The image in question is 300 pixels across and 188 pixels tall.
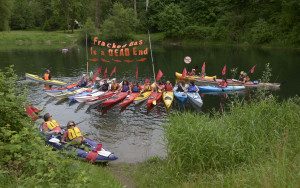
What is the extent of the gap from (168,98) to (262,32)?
126 feet

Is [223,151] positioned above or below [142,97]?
above

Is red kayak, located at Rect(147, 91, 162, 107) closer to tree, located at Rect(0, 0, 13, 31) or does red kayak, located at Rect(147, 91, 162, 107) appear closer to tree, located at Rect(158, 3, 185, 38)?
tree, located at Rect(158, 3, 185, 38)

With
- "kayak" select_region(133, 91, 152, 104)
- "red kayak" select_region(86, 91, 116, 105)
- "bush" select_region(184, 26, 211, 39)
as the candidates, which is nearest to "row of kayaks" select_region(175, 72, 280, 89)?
"kayak" select_region(133, 91, 152, 104)

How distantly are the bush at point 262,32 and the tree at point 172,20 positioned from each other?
1554 cm

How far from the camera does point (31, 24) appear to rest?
240 feet

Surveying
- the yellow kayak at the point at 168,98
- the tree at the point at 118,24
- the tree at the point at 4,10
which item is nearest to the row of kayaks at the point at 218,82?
the yellow kayak at the point at 168,98

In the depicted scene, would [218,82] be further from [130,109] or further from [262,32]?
[262,32]

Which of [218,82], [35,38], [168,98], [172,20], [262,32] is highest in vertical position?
[172,20]

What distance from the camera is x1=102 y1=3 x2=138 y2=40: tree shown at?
54250mm

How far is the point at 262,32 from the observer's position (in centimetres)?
4675

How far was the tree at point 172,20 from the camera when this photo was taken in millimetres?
55656

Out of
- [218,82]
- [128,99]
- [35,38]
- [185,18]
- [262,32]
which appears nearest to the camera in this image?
[128,99]

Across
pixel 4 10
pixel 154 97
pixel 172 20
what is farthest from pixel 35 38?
pixel 154 97

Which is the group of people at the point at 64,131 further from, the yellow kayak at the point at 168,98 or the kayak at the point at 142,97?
the yellow kayak at the point at 168,98
